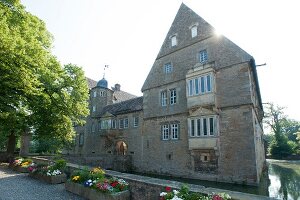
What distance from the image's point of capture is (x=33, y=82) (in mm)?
→ 12852

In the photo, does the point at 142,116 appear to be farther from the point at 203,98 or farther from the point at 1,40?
the point at 1,40

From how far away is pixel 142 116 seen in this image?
1030 inches

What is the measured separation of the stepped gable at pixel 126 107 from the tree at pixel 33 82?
8.45m

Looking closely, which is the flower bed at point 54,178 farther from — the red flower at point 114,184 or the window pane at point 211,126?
the window pane at point 211,126

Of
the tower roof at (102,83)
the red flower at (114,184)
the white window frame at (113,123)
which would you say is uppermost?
the tower roof at (102,83)

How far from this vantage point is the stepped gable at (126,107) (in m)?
27.7

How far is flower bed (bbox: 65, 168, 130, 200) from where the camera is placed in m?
8.13

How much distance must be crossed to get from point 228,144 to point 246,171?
7.75 ft

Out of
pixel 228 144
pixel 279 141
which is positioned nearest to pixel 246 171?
pixel 228 144

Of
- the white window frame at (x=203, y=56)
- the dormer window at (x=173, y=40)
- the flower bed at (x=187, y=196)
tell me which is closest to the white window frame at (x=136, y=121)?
the dormer window at (x=173, y=40)

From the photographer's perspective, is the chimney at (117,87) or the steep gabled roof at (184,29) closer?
the steep gabled roof at (184,29)

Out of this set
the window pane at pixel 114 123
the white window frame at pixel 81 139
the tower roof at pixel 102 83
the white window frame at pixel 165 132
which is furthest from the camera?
the white window frame at pixel 81 139

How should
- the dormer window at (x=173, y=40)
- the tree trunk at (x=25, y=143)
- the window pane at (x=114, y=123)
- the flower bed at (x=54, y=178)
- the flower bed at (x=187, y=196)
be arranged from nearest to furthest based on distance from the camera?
the flower bed at (x=187, y=196) < the flower bed at (x=54, y=178) < the tree trunk at (x=25, y=143) < the dormer window at (x=173, y=40) < the window pane at (x=114, y=123)

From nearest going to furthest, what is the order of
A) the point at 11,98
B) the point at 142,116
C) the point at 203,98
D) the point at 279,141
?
the point at 11,98 < the point at 203,98 < the point at 142,116 < the point at 279,141
